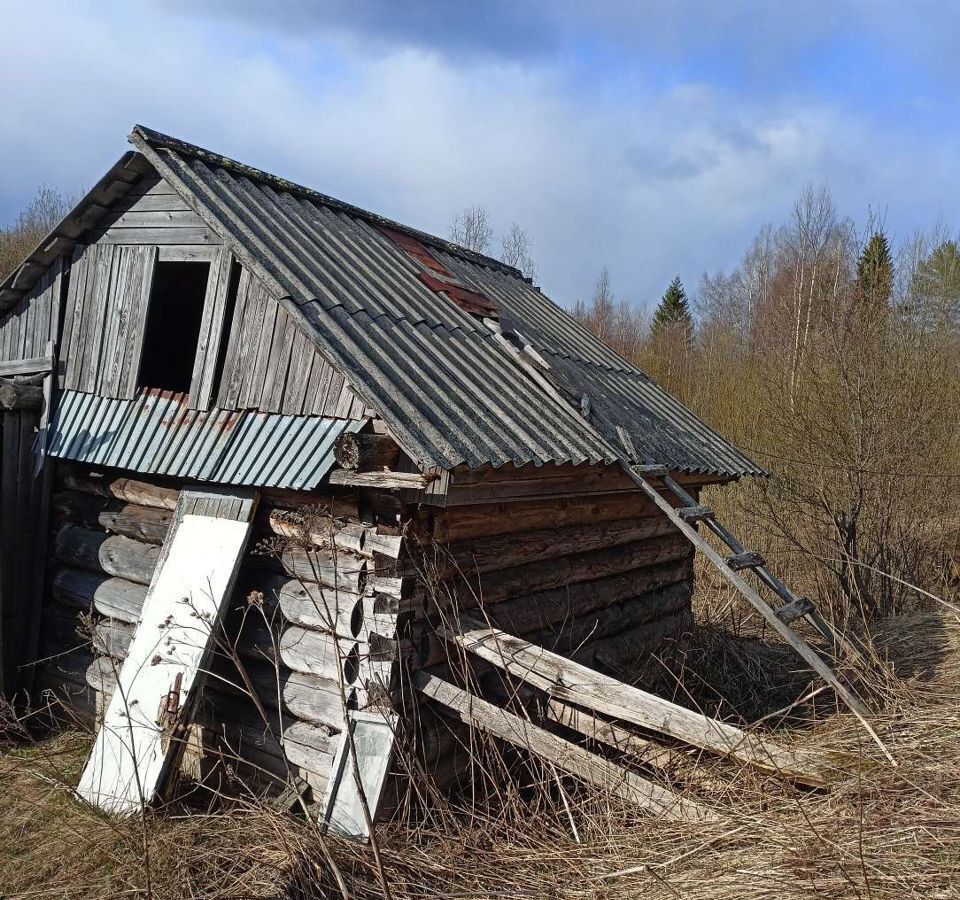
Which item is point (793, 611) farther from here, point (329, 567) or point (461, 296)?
point (461, 296)

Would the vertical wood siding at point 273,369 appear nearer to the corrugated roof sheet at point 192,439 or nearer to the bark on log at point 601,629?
the corrugated roof sheet at point 192,439

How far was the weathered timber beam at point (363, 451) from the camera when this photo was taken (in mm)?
4723

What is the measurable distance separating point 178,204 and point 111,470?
2255mm

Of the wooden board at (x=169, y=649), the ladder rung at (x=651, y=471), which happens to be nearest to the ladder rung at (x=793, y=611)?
the ladder rung at (x=651, y=471)

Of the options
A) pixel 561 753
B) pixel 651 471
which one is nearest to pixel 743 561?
pixel 651 471

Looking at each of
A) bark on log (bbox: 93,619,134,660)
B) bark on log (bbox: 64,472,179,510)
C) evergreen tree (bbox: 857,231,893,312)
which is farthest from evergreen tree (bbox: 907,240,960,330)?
bark on log (bbox: 93,619,134,660)

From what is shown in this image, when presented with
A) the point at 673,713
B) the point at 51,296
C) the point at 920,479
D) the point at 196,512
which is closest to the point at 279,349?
the point at 196,512

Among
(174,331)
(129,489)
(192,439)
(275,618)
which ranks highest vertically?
(174,331)

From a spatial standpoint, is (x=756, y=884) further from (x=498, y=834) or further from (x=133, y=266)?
(x=133, y=266)

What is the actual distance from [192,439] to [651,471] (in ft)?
11.4

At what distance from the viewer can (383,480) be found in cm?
480

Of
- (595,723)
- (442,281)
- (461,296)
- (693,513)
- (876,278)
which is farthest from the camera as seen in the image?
(876,278)

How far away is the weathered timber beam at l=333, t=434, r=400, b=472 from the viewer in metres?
4.72

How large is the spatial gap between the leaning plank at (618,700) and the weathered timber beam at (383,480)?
3.19 feet
